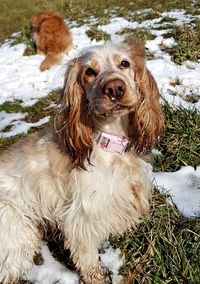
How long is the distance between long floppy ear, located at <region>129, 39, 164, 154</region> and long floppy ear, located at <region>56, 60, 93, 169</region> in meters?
0.42

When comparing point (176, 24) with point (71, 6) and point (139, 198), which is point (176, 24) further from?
point (139, 198)

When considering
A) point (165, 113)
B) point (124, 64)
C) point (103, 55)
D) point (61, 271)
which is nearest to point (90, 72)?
point (103, 55)

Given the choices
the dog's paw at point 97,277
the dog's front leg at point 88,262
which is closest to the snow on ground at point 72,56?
the dog's front leg at point 88,262

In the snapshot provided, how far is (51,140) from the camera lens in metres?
3.87

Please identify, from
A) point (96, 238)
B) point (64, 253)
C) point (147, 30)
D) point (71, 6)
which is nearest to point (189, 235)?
point (96, 238)

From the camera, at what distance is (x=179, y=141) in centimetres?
525

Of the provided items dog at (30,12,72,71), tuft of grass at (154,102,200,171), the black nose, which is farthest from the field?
the black nose

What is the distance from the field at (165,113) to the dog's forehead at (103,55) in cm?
160

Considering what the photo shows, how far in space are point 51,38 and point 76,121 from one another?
6.32 m

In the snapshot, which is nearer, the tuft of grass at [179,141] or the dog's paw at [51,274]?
the dog's paw at [51,274]

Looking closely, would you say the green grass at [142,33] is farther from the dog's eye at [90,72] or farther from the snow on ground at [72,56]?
the dog's eye at [90,72]

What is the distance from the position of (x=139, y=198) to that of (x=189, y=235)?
56cm

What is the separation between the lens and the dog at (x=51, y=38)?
30.0 ft

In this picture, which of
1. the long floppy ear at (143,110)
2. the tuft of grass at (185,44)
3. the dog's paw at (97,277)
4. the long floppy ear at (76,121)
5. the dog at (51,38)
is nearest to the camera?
the long floppy ear at (76,121)
